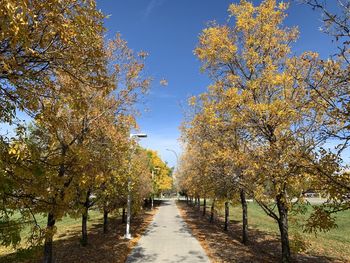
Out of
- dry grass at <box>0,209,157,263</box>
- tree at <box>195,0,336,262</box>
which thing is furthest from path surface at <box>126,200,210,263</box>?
tree at <box>195,0,336,262</box>

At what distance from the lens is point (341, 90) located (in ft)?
18.8

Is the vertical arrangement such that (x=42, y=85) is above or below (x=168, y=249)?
above

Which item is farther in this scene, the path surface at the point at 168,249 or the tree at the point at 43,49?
the path surface at the point at 168,249

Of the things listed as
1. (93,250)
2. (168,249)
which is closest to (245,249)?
(168,249)

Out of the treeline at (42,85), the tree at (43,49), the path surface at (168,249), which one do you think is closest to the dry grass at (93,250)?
the path surface at (168,249)

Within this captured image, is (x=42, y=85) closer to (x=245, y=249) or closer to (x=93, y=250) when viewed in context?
(x=93, y=250)

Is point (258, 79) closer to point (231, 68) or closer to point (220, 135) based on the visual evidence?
point (231, 68)

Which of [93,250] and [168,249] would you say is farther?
[93,250]

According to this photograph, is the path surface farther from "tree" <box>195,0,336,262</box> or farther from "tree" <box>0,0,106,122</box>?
"tree" <box>0,0,106,122</box>

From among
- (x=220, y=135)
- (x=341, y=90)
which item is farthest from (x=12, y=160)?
(x=220, y=135)

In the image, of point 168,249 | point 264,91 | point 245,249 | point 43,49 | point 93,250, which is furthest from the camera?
point 245,249

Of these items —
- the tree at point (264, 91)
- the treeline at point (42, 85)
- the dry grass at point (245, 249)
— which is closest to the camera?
the treeline at point (42, 85)

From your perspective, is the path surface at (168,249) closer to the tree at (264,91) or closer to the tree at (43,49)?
the tree at (264,91)

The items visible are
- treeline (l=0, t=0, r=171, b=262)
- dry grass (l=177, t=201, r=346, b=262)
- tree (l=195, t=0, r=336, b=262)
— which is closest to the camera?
treeline (l=0, t=0, r=171, b=262)
